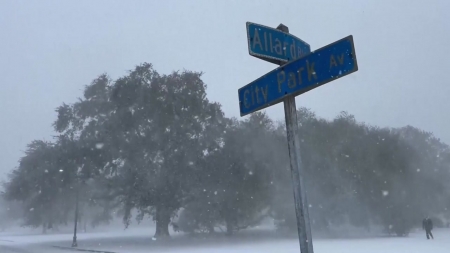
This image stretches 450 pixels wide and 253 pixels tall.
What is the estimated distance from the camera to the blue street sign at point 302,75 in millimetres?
3891

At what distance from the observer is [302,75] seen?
4191 millimetres

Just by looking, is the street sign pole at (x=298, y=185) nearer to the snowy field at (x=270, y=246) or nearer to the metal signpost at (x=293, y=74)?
the metal signpost at (x=293, y=74)

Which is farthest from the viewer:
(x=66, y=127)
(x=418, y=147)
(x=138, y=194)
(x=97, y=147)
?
(x=418, y=147)

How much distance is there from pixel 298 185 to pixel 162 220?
3435 cm

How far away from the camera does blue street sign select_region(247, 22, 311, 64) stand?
4328mm

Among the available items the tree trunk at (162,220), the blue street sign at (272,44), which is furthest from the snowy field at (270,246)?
the blue street sign at (272,44)

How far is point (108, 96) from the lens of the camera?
40344 millimetres

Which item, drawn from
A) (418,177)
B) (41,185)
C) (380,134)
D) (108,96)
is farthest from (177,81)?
(418,177)

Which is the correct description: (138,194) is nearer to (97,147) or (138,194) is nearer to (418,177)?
(97,147)

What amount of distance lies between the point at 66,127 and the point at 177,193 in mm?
12487

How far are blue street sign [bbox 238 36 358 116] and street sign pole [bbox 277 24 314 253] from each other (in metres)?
0.15

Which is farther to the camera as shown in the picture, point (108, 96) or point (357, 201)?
point (108, 96)

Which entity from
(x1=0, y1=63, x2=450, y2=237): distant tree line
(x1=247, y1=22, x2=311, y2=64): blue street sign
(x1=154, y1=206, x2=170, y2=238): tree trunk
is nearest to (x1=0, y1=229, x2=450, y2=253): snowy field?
(x1=154, y1=206, x2=170, y2=238): tree trunk

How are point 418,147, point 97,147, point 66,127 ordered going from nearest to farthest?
point 97,147 → point 66,127 → point 418,147
